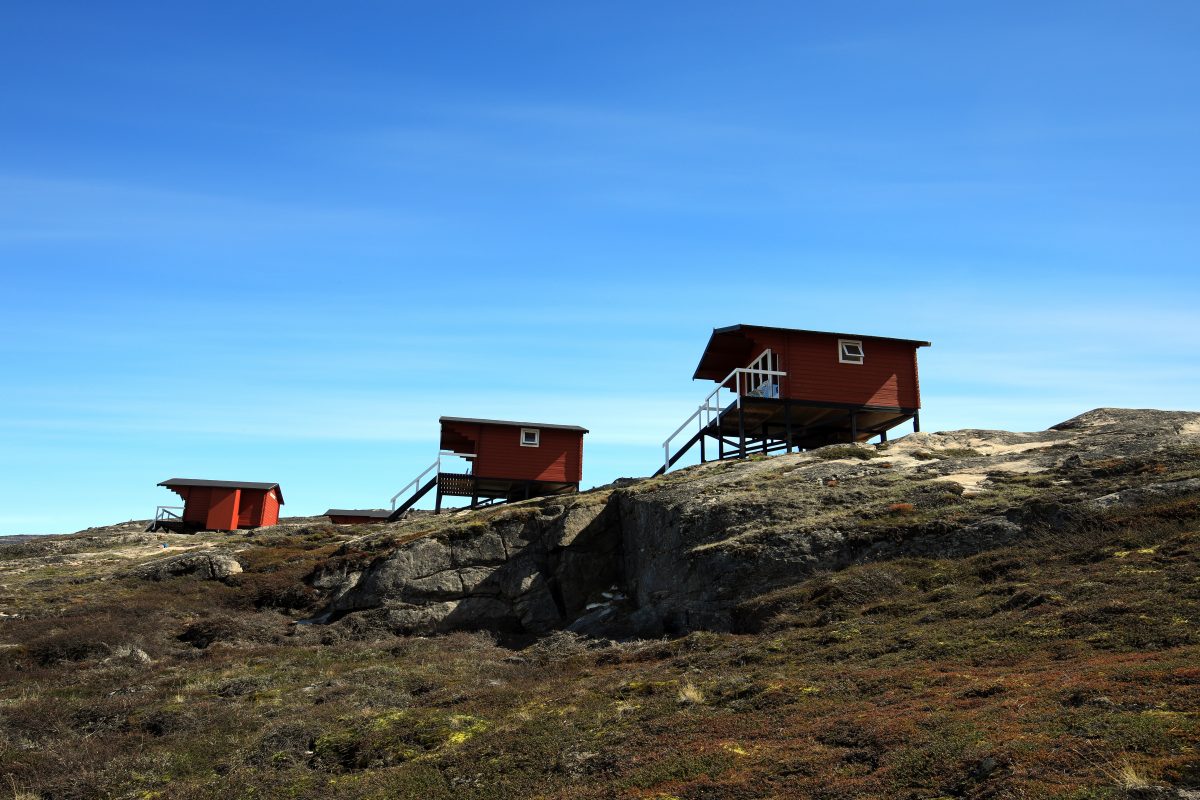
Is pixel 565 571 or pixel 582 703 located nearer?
pixel 582 703

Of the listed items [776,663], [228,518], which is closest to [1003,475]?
[776,663]

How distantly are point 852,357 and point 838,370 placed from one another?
3.27 ft

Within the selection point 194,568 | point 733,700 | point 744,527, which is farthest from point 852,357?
point 194,568

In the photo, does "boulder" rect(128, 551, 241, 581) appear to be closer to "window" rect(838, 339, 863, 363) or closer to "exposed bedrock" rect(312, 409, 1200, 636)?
"exposed bedrock" rect(312, 409, 1200, 636)

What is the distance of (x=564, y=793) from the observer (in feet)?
38.3

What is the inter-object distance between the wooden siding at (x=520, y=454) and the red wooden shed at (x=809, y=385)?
928cm

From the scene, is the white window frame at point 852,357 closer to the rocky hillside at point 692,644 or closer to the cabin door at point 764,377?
the cabin door at point 764,377

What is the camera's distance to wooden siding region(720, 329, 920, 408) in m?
39.7

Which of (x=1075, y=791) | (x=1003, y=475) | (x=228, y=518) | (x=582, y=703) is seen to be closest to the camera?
(x=1075, y=791)

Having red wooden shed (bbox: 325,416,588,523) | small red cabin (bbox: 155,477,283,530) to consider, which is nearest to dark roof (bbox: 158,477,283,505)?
small red cabin (bbox: 155,477,283,530)

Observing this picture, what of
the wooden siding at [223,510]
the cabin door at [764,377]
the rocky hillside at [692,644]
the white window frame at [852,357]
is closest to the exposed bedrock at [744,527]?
the rocky hillside at [692,644]

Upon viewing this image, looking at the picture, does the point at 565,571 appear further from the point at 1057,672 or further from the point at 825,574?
the point at 1057,672

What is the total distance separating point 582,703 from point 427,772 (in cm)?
361

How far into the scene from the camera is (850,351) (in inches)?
1601
